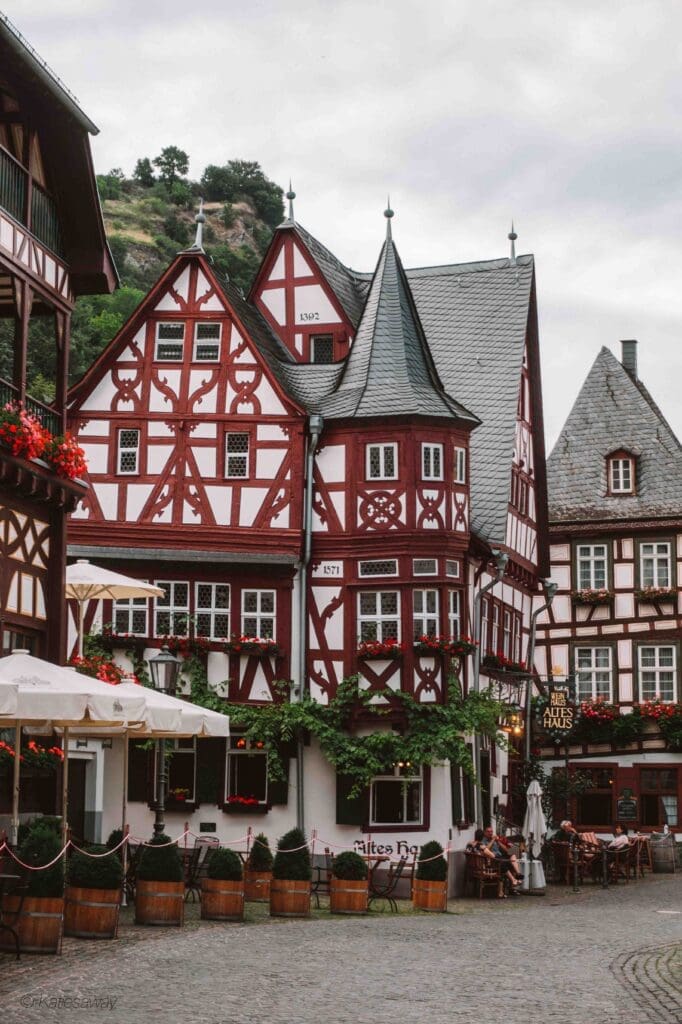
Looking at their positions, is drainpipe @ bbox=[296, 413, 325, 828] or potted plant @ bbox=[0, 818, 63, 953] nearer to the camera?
potted plant @ bbox=[0, 818, 63, 953]

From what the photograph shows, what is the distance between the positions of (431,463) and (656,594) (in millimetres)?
12522

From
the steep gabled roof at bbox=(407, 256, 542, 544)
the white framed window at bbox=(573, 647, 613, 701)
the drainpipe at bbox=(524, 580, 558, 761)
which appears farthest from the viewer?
the white framed window at bbox=(573, 647, 613, 701)

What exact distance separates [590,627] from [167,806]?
1558cm

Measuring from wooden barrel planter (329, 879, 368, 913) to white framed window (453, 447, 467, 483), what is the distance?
1102 centimetres

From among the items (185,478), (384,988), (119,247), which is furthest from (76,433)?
(119,247)

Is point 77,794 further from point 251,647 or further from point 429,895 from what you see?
point 429,895

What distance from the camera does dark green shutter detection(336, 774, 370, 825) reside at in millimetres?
30156

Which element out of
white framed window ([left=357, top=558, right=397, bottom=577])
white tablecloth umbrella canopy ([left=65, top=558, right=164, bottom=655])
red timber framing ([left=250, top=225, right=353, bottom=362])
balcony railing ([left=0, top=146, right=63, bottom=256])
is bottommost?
white tablecloth umbrella canopy ([left=65, top=558, right=164, bottom=655])

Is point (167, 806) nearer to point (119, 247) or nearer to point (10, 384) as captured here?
point (10, 384)

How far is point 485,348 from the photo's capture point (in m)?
37.9

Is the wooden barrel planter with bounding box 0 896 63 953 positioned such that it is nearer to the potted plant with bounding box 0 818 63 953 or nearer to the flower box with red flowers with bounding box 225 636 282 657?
the potted plant with bounding box 0 818 63 953

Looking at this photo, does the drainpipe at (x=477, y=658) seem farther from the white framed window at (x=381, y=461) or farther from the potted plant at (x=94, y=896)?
the potted plant at (x=94, y=896)

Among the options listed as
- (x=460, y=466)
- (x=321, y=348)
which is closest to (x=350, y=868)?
(x=460, y=466)

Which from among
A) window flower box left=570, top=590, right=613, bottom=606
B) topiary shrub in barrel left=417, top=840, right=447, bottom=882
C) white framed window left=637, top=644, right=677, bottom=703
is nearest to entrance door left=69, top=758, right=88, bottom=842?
topiary shrub in barrel left=417, top=840, right=447, bottom=882
